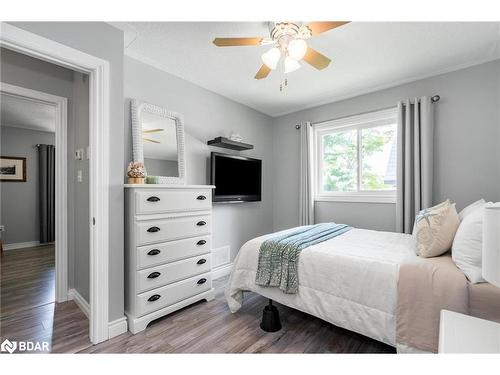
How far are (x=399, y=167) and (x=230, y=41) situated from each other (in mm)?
2370

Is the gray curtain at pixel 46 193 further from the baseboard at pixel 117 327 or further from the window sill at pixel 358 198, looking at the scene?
the window sill at pixel 358 198

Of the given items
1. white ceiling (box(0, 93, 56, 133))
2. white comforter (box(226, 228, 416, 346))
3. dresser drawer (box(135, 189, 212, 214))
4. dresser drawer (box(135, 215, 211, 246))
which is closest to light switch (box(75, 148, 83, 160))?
dresser drawer (box(135, 189, 212, 214))

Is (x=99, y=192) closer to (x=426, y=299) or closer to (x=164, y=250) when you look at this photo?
(x=164, y=250)

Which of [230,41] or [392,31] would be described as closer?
[230,41]

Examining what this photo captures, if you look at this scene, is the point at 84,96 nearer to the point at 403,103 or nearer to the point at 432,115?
the point at 403,103

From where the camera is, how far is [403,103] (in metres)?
2.85

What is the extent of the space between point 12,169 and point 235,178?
15.3 feet

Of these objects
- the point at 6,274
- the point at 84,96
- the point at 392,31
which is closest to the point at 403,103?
the point at 392,31

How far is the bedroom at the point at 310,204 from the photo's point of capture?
1.51m

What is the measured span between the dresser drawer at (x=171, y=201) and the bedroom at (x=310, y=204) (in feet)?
0.04

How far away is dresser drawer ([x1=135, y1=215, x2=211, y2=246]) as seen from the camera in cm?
195

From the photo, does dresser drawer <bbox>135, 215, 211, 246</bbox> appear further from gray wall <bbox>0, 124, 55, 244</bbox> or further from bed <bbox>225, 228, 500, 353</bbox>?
gray wall <bbox>0, 124, 55, 244</bbox>

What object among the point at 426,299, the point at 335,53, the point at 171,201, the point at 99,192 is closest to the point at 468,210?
the point at 426,299

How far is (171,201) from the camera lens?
2.12 meters
